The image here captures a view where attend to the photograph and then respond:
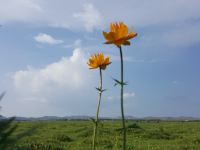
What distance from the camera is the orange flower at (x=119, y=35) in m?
3.80

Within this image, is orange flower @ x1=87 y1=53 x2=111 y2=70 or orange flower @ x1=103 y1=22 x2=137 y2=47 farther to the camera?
orange flower @ x1=87 y1=53 x2=111 y2=70

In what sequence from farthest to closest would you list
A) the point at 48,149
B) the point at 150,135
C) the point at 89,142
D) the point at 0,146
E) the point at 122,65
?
the point at 150,135 < the point at 89,142 < the point at 48,149 < the point at 122,65 < the point at 0,146

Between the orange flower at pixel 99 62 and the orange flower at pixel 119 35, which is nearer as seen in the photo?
the orange flower at pixel 119 35

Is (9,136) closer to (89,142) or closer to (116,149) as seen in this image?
(116,149)

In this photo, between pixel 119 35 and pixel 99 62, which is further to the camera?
pixel 99 62

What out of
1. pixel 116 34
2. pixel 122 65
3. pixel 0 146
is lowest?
pixel 0 146

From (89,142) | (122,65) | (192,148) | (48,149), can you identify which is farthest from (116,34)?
(89,142)

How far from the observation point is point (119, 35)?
12.4ft

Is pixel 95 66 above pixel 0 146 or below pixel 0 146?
above

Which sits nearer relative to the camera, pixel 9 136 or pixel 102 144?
pixel 9 136

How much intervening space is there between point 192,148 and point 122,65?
40.5ft

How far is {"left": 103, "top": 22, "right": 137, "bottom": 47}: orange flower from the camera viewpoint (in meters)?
3.80

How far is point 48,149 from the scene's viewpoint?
13445 mm

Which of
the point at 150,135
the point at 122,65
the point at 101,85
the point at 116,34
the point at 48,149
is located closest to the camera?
the point at 122,65
